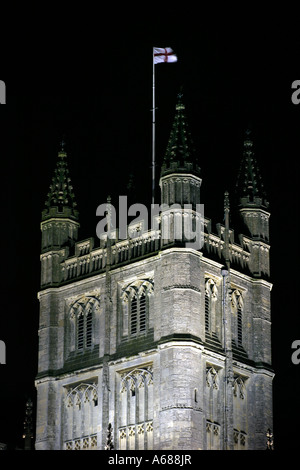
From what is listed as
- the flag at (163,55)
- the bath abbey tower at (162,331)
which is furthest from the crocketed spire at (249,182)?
the flag at (163,55)

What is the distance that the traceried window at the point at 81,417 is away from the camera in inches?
3974

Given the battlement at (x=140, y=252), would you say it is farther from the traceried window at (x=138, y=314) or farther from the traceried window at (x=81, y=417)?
the traceried window at (x=81, y=417)

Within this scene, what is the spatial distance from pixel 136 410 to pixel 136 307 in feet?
17.9

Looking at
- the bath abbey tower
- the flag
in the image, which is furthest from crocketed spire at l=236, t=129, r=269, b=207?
the flag

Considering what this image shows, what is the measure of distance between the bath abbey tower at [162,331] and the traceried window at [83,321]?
0.05m

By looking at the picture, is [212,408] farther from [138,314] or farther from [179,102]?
[179,102]

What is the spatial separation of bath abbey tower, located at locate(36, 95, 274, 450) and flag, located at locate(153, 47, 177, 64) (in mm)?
2581

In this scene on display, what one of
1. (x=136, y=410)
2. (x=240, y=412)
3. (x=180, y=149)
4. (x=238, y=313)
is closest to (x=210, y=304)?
(x=238, y=313)

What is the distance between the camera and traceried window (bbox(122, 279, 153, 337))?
330 ft

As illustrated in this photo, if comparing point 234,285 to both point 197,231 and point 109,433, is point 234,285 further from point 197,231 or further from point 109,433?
point 109,433

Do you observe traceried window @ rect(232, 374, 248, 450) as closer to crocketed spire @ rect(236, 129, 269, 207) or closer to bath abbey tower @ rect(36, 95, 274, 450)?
bath abbey tower @ rect(36, 95, 274, 450)

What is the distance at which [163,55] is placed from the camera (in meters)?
105

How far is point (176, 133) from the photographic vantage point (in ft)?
338
